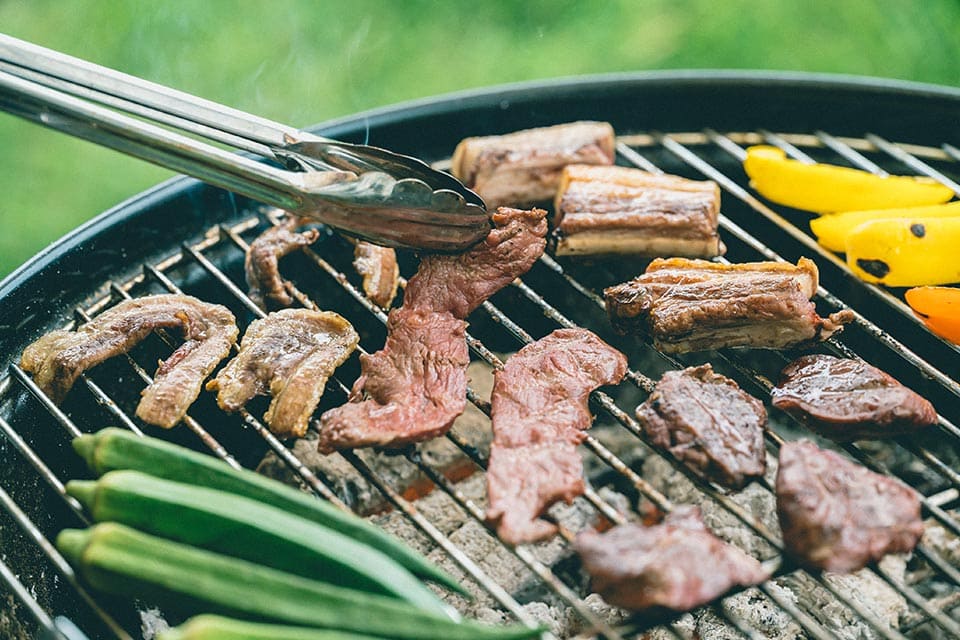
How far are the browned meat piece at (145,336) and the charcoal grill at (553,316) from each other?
0.20 feet

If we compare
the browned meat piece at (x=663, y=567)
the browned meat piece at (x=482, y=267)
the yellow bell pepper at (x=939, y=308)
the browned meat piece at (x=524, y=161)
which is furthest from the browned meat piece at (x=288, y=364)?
the yellow bell pepper at (x=939, y=308)

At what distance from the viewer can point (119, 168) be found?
18.2 ft

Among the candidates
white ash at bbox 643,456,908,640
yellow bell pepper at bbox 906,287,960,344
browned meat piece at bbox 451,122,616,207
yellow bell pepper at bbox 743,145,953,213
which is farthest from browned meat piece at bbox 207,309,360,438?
yellow bell pepper at bbox 906,287,960,344

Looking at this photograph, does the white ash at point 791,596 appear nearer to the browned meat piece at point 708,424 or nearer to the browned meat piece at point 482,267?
the browned meat piece at point 708,424

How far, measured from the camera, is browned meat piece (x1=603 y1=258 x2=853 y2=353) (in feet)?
9.56

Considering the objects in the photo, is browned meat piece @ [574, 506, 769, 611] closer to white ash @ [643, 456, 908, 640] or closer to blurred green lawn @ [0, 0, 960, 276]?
white ash @ [643, 456, 908, 640]

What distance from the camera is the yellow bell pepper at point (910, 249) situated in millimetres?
3137

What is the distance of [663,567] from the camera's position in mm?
2279

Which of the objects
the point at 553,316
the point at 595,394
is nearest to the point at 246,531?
the point at 595,394

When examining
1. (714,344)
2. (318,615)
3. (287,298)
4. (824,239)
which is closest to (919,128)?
(824,239)

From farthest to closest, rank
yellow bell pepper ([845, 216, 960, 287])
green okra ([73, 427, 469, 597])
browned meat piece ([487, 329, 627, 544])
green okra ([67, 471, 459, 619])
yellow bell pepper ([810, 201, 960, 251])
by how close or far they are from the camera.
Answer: yellow bell pepper ([810, 201, 960, 251]) → yellow bell pepper ([845, 216, 960, 287]) → browned meat piece ([487, 329, 627, 544]) → green okra ([73, 427, 469, 597]) → green okra ([67, 471, 459, 619])

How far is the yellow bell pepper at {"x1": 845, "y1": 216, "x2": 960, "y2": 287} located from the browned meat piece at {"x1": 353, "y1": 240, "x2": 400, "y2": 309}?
154cm

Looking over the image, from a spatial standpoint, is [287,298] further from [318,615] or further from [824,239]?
[824,239]

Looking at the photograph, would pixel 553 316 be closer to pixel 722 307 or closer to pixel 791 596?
pixel 722 307
